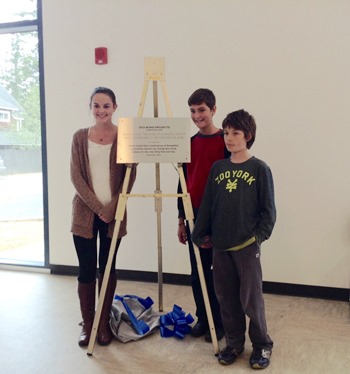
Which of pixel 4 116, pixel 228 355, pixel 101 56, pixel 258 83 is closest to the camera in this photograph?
pixel 228 355

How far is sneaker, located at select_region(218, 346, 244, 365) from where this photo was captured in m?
2.18

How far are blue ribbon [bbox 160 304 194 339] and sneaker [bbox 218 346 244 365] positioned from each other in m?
0.33

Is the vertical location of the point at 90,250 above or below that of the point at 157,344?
above

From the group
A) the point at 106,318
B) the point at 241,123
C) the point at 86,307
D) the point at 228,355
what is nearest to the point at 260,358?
the point at 228,355

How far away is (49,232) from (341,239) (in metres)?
2.46

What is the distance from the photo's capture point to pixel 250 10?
3.08 m

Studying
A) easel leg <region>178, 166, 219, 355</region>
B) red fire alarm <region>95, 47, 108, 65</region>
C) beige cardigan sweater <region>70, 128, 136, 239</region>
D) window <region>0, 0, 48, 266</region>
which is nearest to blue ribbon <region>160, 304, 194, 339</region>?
easel leg <region>178, 166, 219, 355</region>

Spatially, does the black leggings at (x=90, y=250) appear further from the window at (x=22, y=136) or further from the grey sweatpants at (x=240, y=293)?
the window at (x=22, y=136)

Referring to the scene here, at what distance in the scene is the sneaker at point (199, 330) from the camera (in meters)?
2.49

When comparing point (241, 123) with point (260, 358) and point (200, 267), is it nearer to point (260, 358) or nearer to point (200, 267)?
point (200, 267)

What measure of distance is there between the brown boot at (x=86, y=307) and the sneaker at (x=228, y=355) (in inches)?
30.6

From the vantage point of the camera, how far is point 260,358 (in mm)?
2154

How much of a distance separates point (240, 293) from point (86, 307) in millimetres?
913

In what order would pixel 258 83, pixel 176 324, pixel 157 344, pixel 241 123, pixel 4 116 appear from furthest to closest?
pixel 4 116 < pixel 258 83 < pixel 176 324 < pixel 157 344 < pixel 241 123
